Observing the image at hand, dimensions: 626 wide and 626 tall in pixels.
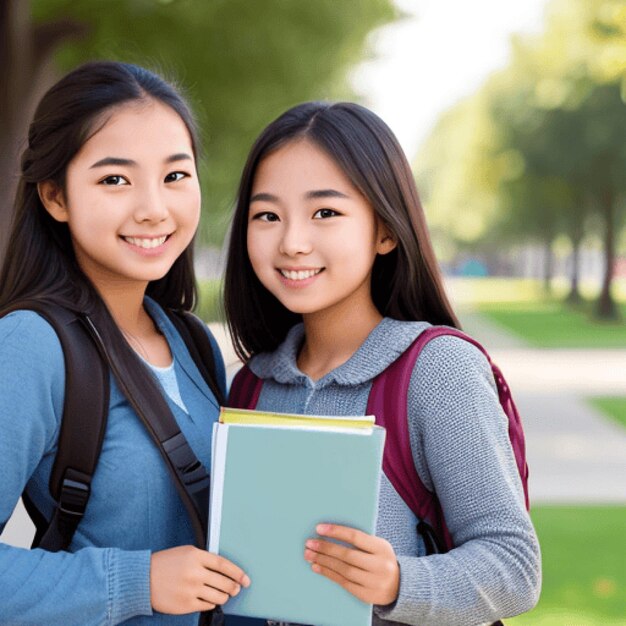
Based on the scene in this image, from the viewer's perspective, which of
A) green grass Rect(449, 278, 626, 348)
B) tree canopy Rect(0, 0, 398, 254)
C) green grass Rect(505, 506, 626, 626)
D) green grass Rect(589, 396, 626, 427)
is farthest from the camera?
green grass Rect(449, 278, 626, 348)

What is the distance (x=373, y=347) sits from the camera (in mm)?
2209

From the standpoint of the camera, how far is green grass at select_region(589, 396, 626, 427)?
1077 centimetres

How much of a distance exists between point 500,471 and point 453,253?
77758mm

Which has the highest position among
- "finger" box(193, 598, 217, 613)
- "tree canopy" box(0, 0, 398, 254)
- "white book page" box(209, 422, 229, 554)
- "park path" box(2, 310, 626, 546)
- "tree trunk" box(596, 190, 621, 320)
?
"tree trunk" box(596, 190, 621, 320)

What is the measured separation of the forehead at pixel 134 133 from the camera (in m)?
2.14

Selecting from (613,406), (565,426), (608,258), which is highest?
(608,258)

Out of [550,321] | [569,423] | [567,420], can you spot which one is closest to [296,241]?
[569,423]

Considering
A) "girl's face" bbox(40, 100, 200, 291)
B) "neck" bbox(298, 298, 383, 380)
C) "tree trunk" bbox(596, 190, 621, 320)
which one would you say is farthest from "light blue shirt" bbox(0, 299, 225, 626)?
"tree trunk" bbox(596, 190, 621, 320)

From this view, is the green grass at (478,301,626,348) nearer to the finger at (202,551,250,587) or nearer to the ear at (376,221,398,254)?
the ear at (376,221,398,254)

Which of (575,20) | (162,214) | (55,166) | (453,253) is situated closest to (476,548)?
(162,214)

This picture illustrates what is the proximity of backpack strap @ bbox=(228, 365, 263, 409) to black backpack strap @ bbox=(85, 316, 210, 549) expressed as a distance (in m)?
0.34

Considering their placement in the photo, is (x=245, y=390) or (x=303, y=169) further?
(x=245, y=390)

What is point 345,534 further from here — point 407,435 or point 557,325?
point 557,325

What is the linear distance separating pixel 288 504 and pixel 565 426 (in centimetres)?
852
